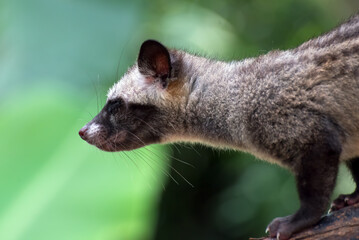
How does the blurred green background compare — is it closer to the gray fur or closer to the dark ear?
the gray fur

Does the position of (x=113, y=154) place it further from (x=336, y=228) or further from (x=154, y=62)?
(x=336, y=228)

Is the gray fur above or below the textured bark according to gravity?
above

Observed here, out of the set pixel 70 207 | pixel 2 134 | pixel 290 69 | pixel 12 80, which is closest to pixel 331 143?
pixel 290 69

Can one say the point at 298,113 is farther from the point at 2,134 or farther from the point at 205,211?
the point at 205,211

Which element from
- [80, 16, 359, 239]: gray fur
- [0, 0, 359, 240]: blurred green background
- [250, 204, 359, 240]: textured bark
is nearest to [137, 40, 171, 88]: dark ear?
[80, 16, 359, 239]: gray fur

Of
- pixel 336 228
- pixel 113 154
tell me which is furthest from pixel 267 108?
pixel 113 154
